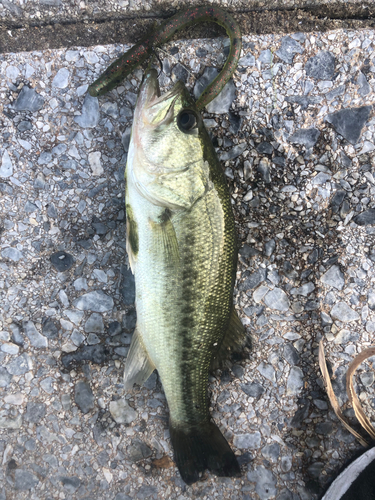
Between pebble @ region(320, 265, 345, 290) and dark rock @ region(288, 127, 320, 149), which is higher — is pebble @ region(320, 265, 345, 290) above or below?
below

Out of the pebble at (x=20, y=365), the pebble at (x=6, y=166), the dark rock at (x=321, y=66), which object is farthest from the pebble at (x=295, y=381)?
the pebble at (x=6, y=166)

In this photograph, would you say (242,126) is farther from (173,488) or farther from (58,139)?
(173,488)

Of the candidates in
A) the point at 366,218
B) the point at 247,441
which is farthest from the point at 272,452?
the point at 366,218

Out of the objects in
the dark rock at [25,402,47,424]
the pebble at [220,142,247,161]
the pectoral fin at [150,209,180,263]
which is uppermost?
the pebble at [220,142,247,161]

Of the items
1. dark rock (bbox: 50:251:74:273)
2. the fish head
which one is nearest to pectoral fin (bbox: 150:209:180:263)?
the fish head

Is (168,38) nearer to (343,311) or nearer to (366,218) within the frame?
(366,218)

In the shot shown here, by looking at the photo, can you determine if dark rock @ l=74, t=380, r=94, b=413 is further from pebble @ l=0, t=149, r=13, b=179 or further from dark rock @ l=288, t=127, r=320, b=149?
dark rock @ l=288, t=127, r=320, b=149
